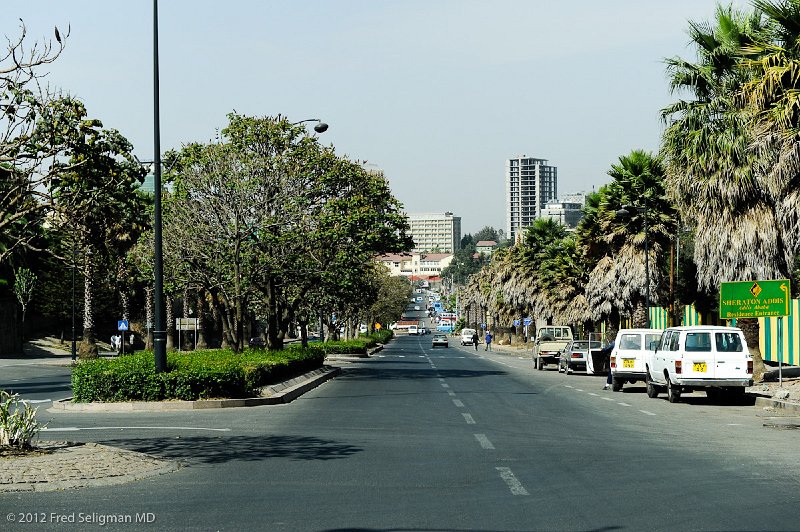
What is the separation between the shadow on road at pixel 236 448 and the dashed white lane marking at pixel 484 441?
6.25 feet

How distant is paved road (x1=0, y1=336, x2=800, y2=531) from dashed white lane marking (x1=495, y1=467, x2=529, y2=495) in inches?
1.3

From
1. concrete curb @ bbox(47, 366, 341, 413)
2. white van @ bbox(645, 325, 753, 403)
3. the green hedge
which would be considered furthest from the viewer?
white van @ bbox(645, 325, 753, 403)

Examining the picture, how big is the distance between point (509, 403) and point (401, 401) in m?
2.66

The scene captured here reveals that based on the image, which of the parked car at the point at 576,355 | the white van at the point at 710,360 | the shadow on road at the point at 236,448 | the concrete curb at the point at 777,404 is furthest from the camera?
the parked car at the point at 576,355

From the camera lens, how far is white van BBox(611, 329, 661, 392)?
30422 millimetres

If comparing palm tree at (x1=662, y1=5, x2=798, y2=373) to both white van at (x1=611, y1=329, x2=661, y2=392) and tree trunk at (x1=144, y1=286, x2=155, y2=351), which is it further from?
tree trunk at (x1=144, y1=286, x2=155, y2=351)

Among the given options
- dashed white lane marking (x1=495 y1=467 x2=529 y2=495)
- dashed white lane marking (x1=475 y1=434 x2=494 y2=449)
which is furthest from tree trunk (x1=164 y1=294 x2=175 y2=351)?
dashed white lane marking (x1=495 y1=467 x2=529 y2=495)

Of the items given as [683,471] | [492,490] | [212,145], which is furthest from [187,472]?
[212,145]

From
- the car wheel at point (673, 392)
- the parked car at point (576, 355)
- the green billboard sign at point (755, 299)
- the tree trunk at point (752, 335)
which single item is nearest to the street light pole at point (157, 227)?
the car wheel at point (673, 392)

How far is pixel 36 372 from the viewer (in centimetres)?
4694

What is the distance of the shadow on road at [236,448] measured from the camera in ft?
44.3

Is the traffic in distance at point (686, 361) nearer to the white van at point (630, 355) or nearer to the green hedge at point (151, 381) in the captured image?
the white van at point (630, 355)

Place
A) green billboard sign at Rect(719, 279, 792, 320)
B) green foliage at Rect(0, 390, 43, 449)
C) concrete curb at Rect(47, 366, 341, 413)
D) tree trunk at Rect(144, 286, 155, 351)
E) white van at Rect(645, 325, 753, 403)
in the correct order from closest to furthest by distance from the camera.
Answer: green foliage at Rect(0, 390, 43, 449) → concrete curb at Rect(47, 366, 341, 413) → white van at Rect(645, 325, 753, 403) → green billboard sign at Rect(719, 279, 792, 320) → tree trunk at Rect(144, 286, 155, 351)

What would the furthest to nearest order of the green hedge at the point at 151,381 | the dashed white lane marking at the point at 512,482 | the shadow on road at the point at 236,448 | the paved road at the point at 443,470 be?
the green hedge at the point at 151,381 → the shadow on road at the point at 236,448 → the dashed white lane marking at the point at 512,482 → the paved road at the point at 443,470
